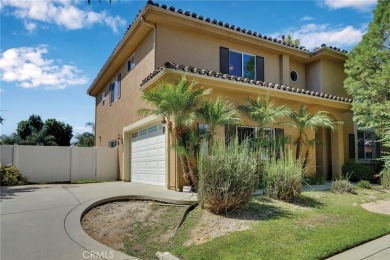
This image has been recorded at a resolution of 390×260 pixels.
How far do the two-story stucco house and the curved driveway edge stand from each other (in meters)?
2.37

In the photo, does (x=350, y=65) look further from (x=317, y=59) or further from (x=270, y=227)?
(x=270, y=227)

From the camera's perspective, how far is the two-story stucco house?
1189 centimetres

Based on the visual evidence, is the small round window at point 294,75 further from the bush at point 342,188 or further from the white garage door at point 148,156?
the white garage door at point 148,156

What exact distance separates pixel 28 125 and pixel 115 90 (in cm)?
2101

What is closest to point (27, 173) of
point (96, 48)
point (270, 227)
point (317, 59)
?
point (96, 48)

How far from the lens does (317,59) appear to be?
56.3 feet

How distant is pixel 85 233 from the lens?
237 inches

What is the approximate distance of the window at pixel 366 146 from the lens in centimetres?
1714

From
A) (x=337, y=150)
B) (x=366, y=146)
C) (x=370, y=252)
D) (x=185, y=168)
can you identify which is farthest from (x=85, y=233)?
(x=366, y=146)

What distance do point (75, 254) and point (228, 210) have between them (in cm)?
345

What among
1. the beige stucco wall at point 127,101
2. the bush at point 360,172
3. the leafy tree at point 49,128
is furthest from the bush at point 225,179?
the leafy tree at point 49,128

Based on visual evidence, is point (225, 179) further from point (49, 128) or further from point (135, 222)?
point (49, 128)

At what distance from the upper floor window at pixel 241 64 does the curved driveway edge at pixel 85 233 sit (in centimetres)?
777

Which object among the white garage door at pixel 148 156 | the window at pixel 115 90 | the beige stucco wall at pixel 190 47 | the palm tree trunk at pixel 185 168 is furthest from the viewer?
the window at pixel 115 90
